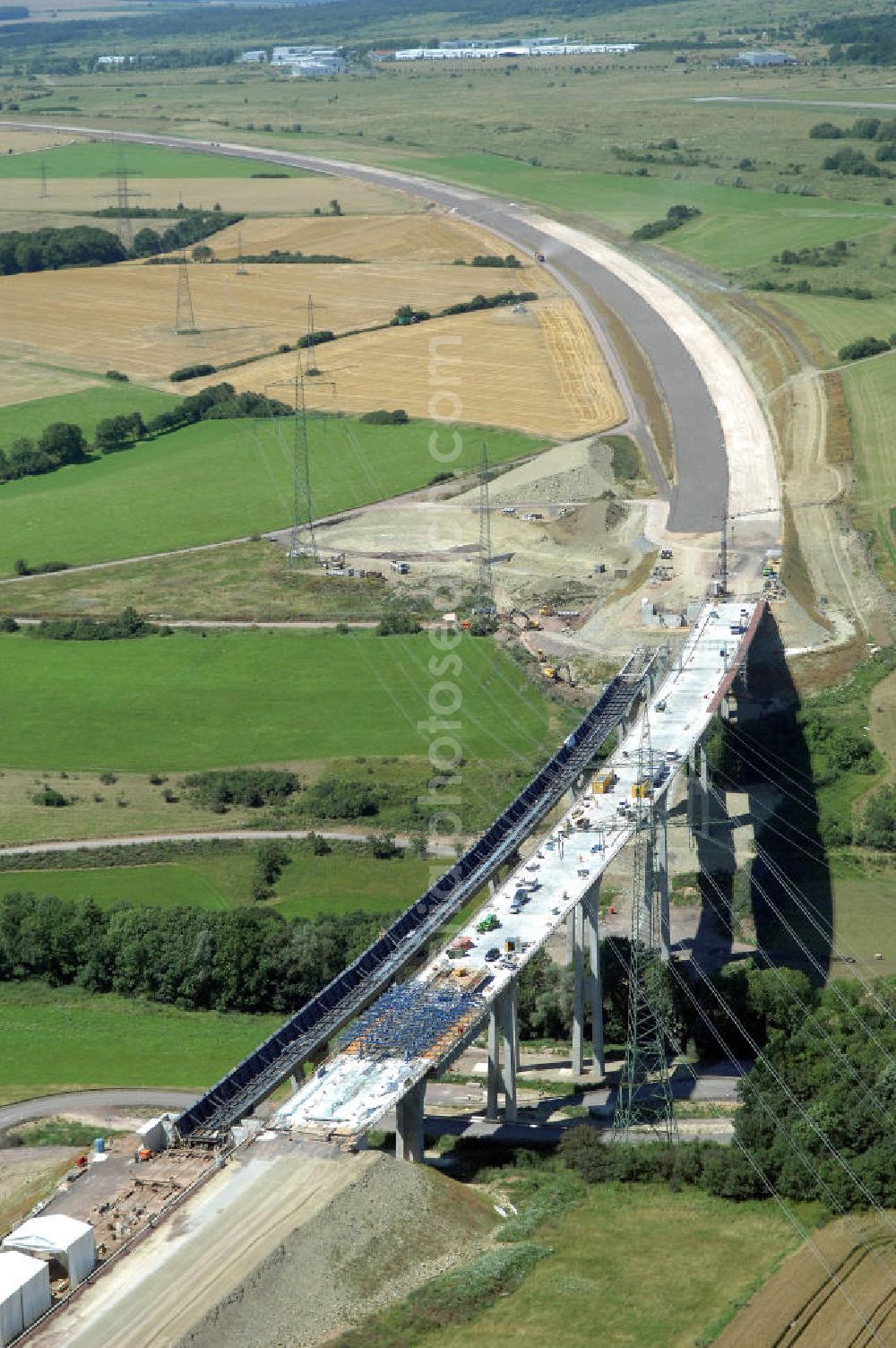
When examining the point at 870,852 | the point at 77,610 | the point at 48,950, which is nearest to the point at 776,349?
the point at 77,610

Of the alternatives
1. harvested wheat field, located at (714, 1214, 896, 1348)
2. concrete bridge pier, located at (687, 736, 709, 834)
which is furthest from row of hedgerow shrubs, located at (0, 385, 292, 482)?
harvested wheat field, located at (714, 1214, 896, 1348)

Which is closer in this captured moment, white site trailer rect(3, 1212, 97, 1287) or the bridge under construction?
white site trailer rect(3, 1212, 97, 1287)

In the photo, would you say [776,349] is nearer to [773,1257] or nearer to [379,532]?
[379,532]

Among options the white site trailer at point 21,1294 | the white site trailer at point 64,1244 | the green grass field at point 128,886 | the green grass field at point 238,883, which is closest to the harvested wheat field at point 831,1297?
the white site trailer at point 64,1244

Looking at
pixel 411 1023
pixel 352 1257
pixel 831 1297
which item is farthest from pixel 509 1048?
pixel 831 1297

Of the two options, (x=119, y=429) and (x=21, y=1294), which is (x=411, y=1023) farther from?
(x=119, y=429)

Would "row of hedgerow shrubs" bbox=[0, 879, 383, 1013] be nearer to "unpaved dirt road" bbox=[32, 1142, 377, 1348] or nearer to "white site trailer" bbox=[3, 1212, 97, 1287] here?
"unpaved dirt road" bbox=[32, 1142, 377, 1348]
